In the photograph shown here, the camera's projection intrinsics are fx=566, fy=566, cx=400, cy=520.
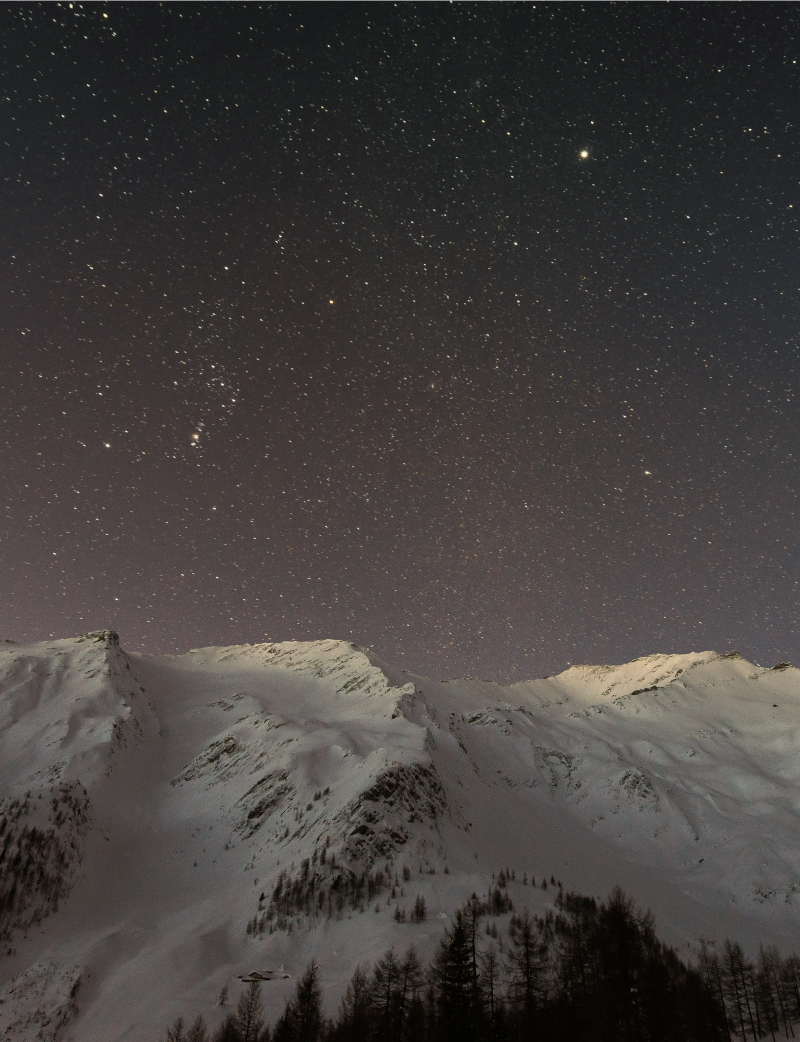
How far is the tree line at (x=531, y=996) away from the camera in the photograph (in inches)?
1886

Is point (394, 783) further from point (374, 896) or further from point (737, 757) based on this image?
point (737, 757)

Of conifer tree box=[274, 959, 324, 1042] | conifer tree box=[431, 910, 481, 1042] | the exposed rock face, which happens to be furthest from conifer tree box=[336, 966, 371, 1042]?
the exposed rock face

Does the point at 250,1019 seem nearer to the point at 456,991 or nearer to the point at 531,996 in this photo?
the point at 456,991

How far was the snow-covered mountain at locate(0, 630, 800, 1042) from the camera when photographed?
65.4m

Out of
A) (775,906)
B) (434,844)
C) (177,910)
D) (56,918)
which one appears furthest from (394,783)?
(775,906)

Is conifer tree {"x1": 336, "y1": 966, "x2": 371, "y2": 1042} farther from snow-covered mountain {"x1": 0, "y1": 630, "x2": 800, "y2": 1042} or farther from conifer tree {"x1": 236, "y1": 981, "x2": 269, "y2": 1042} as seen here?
conifer tree {"x1": 236, "y1": 981, "x2": 269, "y2": 1042}

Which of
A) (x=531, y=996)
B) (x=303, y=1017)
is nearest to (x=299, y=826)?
(x=303, y=1017)

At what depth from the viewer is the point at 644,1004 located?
5222 centimetres

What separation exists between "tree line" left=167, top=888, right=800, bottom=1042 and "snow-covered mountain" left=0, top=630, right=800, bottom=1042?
4704 millimetres

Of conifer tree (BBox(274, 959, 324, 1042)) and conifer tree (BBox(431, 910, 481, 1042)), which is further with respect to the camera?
conifer tree (BBox(431, 910, 481, 1042))

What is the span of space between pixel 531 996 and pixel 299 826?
54.8m

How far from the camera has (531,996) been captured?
2012 inches

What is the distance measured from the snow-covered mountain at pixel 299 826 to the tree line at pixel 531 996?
15.4 feet

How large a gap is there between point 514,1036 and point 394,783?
2094 inches
